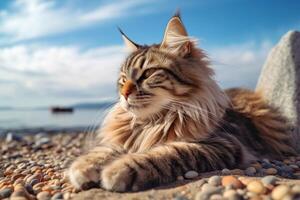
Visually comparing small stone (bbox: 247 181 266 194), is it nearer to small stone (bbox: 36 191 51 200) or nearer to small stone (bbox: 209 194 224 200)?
small stone (bbox: 209 194 224 200)

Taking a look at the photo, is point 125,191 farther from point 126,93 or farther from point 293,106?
point 293,106

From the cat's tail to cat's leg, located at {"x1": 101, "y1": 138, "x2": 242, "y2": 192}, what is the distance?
123 cm

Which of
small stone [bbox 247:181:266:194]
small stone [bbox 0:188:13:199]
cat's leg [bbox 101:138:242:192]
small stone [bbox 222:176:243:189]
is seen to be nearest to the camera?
small stone [bbox 247:181:266:194]

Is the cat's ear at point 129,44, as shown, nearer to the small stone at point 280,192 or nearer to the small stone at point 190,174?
the small stone at point 190,174

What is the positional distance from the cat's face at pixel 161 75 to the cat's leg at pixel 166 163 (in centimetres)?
42

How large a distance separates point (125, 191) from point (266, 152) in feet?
7.71

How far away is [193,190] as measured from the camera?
2.81m

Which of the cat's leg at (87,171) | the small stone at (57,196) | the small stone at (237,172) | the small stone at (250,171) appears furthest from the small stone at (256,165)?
the small stone at (57,196)

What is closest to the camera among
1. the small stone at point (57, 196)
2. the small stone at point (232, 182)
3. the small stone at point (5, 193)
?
the small stone at point (232, 182)

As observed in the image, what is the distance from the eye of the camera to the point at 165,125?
3.64 metres

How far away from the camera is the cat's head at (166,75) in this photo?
11.5ft

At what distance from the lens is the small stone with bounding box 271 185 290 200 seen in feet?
8.34

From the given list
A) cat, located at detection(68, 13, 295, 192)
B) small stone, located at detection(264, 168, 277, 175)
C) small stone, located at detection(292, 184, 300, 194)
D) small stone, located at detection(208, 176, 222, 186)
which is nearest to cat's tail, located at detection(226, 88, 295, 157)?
cat, located at detection(68, 13, 295, 192)

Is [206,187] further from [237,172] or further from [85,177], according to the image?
[85,177]
